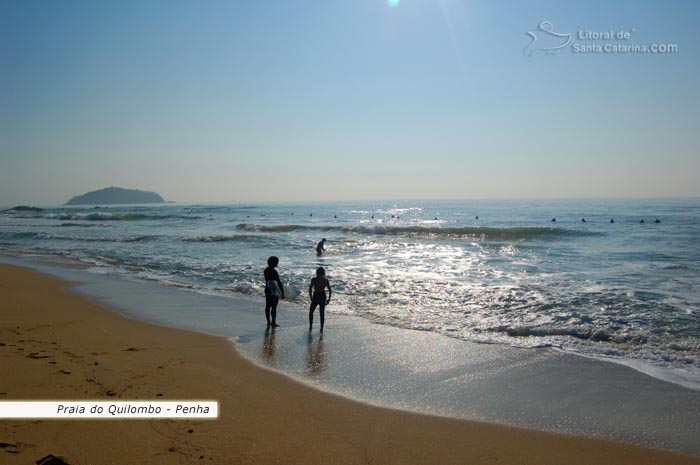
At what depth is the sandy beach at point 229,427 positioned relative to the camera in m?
3.90

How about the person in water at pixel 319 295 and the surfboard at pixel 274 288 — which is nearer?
the person in water at pixel 319 295

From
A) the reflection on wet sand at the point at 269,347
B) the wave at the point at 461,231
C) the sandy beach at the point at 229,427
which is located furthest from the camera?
the wave at the point at 461,231

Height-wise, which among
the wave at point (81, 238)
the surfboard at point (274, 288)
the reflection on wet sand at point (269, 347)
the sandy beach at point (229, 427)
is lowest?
the reflection on wet sand at point (269, 347)

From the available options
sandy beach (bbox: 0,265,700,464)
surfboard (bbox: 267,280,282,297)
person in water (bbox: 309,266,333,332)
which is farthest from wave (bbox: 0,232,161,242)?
sandy beach (bbox: 0,265,700,464)

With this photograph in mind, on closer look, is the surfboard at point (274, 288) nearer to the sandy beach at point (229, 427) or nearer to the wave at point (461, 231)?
the sandy beach at point (229, 427)

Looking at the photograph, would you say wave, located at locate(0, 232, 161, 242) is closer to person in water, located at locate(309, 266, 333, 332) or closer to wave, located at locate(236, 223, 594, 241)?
wave, located at locate(236, 223, 594, 241)

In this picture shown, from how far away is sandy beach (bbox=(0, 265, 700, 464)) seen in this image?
12.8 feet

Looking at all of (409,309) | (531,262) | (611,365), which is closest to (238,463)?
(611,365)

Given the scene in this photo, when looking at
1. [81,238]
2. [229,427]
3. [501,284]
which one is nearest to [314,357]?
[229,427]
